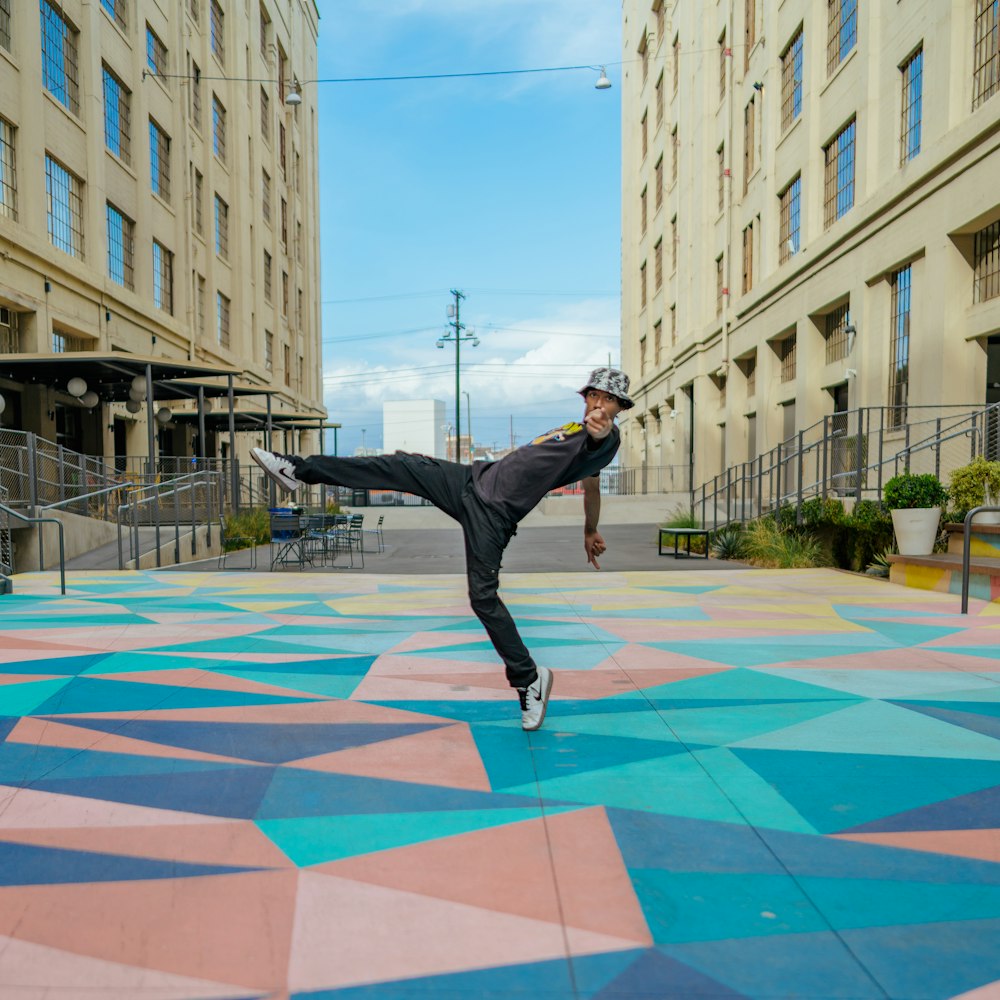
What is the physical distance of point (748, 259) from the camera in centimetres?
Result: 2919

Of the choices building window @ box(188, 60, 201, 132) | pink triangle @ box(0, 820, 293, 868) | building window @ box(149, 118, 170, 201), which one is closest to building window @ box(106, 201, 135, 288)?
building window @ box(149, 118, 170, 201)

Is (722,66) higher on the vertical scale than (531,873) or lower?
higher

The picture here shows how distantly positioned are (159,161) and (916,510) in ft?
80.7

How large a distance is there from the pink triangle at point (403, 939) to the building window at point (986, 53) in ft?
56.0

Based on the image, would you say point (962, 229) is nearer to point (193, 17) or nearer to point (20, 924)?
point (20, 924)

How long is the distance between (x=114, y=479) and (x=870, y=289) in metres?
17.1

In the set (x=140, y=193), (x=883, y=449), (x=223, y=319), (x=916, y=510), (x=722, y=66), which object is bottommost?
(x=916, y=510)

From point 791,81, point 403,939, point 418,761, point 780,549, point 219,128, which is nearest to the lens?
point 403,939

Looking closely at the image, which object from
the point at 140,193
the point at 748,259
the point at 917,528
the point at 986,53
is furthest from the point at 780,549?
the point at 140,193

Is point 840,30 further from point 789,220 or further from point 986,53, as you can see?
point 986,53

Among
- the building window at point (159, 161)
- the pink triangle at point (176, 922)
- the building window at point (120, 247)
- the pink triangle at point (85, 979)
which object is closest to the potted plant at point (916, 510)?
the pink triangle at point (176, 922)

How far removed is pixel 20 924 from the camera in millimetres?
2277

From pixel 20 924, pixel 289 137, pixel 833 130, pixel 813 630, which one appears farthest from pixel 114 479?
pixel 289 137

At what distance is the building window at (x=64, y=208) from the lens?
19.5 m
